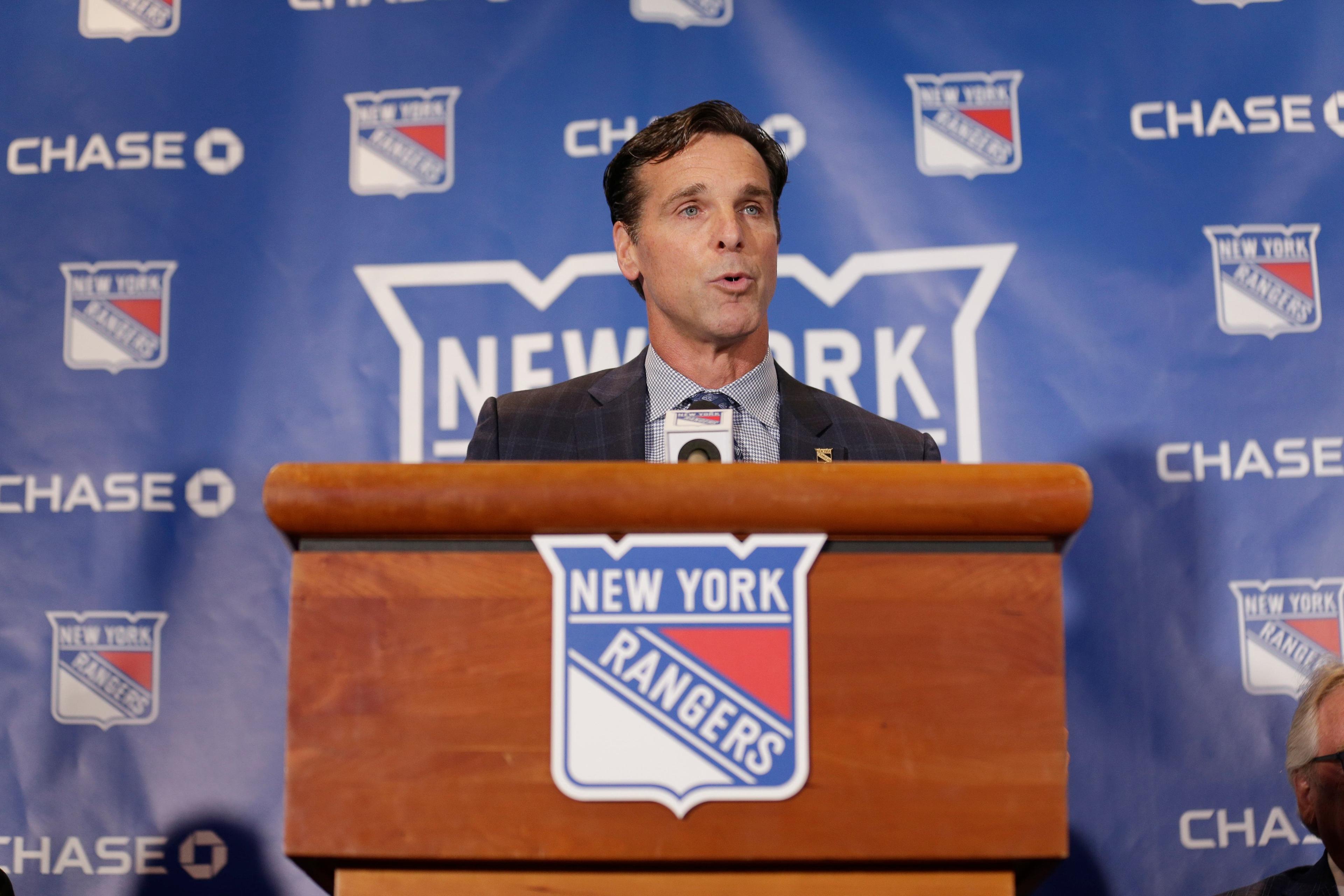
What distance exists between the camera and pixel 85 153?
241 cm

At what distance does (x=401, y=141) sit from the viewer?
2.35m

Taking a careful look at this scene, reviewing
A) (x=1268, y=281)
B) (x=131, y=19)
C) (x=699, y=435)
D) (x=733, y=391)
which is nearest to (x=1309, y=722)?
(x=1268, y=281)

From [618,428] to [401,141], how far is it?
3.48 ft

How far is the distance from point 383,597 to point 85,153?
7.10ft

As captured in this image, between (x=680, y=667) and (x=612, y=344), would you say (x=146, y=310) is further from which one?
(x=680, y=667)

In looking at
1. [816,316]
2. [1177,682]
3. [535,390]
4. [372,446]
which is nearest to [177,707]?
[372,446]

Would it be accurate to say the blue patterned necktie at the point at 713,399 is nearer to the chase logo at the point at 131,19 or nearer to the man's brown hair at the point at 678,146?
the man's brown hair at the point at 678,146

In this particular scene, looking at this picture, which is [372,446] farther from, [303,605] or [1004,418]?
[303,605]

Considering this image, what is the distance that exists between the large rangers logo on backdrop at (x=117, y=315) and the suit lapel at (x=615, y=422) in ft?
3.74

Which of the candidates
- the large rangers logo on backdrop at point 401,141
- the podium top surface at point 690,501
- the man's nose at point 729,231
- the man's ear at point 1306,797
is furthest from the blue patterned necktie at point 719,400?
the man's ear at point 1306,797

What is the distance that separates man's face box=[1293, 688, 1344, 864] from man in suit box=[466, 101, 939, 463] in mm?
786

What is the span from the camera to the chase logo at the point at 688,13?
235 centimetres

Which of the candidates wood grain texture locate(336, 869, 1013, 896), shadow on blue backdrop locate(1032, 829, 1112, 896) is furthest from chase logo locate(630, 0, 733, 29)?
wood grain texture locate(336, 869, 1013, 896)

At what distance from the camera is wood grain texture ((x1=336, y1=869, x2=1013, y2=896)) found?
0.68 meters
